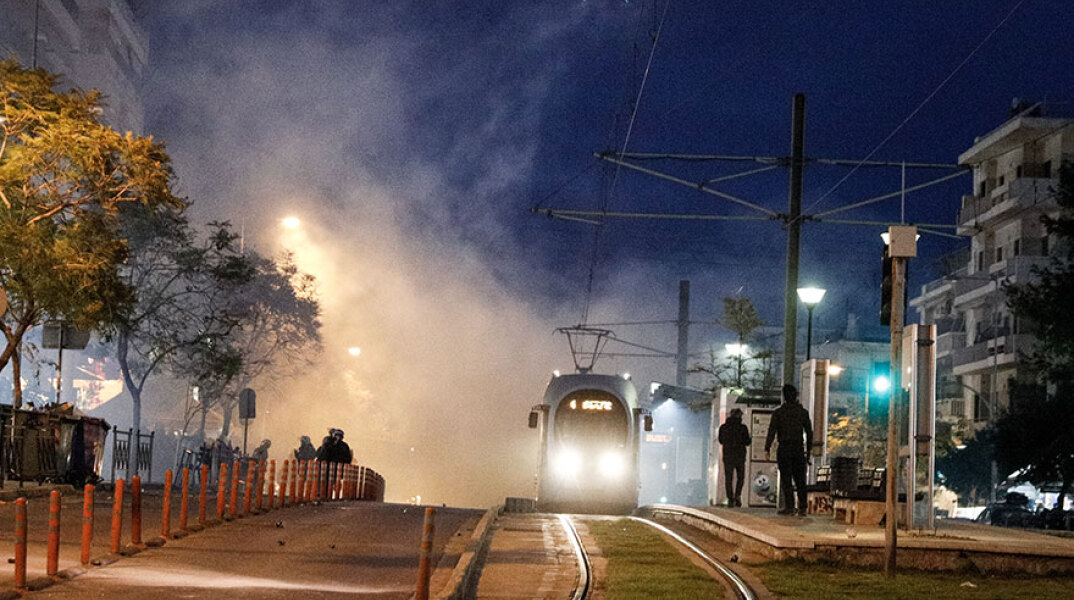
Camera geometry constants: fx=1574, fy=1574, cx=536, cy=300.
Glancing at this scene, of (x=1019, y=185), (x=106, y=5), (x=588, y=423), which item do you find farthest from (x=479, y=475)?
(x=588, y=423)

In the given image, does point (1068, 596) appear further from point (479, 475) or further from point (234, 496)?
point (479, 475)

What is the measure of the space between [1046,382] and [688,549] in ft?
119

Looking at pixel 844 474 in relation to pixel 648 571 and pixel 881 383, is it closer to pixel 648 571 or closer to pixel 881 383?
pixel 648 571

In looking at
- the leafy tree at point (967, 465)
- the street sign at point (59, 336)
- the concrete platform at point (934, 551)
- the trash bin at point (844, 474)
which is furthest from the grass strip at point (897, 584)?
the leafy tree at point (967, 465)

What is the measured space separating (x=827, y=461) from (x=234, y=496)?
1185 cm

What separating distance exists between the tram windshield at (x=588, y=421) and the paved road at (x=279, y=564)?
14.6m

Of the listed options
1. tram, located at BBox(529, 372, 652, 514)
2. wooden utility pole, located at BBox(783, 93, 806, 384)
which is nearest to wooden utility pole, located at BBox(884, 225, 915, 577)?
wooden utility pole, located at BBox(783, 93, 806, 384)

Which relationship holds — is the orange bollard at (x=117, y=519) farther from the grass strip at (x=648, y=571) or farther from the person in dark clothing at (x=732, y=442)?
the person in dark clothing at (x=732, y=442)

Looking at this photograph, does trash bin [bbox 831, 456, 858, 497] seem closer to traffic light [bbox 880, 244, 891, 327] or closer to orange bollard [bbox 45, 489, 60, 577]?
traffic light [bbox 880, 244, 891, 327]

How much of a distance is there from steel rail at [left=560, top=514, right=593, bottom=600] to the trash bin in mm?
3722

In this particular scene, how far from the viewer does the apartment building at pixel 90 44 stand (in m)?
84.8

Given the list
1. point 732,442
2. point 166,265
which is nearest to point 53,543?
point 732,442

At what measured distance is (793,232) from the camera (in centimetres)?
2677

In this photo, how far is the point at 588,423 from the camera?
3809 centimetres
